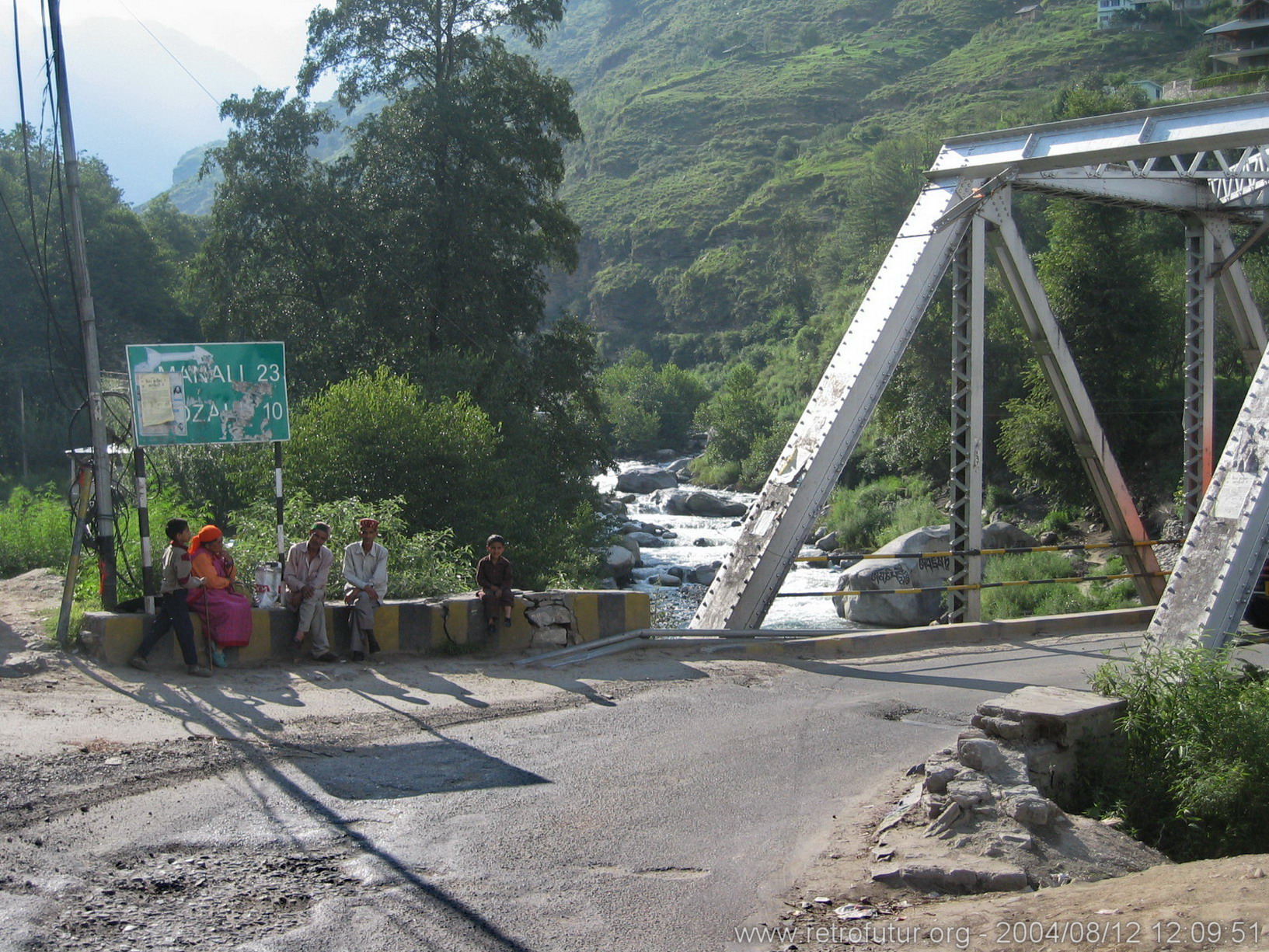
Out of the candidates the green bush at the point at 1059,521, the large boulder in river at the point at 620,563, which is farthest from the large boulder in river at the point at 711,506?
the green bush at the point at 1059,521

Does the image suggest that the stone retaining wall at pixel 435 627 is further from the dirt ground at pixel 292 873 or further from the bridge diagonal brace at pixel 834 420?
the bridge diagonal brace at pixel 834 420

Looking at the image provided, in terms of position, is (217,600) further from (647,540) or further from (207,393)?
(647,540)

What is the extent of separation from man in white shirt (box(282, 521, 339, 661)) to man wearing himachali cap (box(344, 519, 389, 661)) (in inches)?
9.4

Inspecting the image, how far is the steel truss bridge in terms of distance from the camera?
32.5 feet

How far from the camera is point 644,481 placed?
174 feet

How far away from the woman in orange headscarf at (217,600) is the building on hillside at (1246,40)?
8198cm

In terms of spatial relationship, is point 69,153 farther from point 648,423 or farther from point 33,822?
point 648,423

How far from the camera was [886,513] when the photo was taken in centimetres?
3697

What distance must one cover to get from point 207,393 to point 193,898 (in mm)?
6110

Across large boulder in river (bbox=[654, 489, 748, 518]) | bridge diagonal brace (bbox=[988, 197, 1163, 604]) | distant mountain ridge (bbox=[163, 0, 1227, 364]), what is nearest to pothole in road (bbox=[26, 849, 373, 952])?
bridge diagonal brace (bbox=[988, 197, 1163, 604])

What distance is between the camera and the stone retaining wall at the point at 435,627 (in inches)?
370

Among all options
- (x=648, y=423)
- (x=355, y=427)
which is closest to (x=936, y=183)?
(x=355, y=427)

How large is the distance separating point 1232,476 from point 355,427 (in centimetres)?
1158

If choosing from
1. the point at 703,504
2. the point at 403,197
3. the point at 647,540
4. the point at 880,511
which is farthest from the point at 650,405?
the point at 403,197
